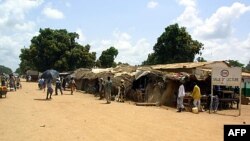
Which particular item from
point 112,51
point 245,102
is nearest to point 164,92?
point 245,102

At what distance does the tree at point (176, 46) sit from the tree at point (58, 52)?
16414 millimetres

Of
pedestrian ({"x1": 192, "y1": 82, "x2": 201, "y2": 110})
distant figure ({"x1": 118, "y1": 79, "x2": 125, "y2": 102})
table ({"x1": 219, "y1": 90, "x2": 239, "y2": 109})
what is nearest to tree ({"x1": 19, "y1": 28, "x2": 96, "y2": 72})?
distant figure ({"x1": 118, "y1": 79, "x2": 125, "y2": 102})

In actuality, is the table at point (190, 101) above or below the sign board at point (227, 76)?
below

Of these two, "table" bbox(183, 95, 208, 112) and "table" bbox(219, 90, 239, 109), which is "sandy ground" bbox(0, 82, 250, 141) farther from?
"table" bbox(219, 90, 239, 109)

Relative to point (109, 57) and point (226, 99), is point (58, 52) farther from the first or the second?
point (226, 99)

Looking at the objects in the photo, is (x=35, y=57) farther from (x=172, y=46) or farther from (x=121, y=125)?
(x=121, y=125)

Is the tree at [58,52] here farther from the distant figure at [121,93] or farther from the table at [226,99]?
the table at [226,99]

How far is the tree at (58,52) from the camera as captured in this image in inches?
2707

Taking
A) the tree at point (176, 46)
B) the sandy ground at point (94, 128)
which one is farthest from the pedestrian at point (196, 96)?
the tree at point (176, 46)

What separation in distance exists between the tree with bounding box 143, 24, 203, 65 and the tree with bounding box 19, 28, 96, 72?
16.4 meters

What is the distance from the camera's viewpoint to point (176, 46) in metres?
57.6

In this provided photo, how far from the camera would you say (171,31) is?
58125 mm

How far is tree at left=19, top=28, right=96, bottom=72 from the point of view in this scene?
68.8 meters

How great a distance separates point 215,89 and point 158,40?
34526 millimetres
